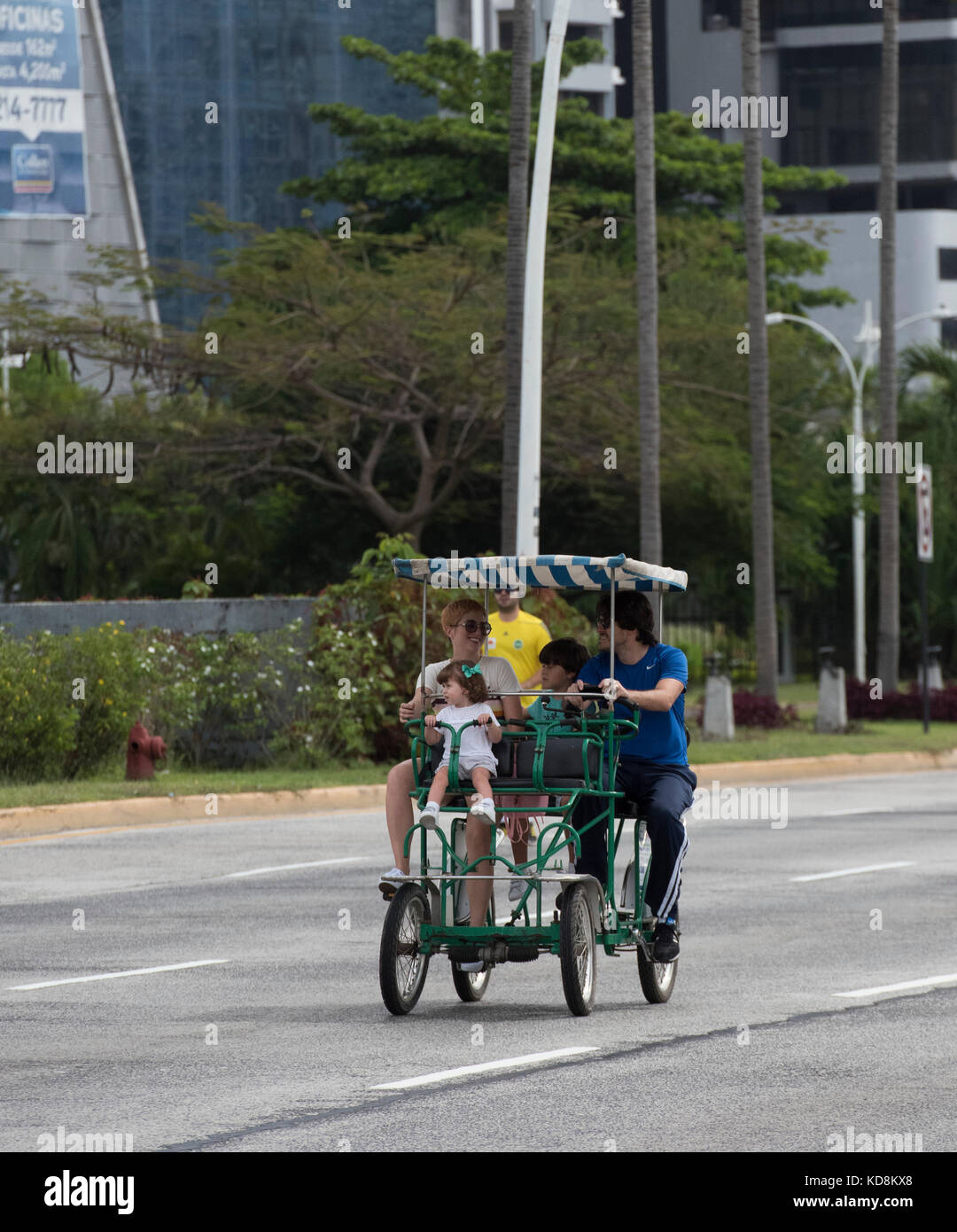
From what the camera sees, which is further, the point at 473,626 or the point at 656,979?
the point at 473,626

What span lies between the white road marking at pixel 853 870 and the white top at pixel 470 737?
6309 millimetres

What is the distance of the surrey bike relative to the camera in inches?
392

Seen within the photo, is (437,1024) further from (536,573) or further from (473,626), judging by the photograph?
(536,573)

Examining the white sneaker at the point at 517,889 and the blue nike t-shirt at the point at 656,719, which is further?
the blue nike t-shirt at the point at 656,719

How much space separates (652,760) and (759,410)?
2325 cm

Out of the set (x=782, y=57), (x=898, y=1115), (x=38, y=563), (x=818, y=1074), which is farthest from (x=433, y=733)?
(x=782, y=57)

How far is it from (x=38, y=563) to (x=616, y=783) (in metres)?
29.8

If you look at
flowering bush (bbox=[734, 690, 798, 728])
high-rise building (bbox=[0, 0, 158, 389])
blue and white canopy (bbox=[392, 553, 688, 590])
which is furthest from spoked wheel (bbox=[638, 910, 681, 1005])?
high-rise building (bbox=[0, 0, 158, 389])

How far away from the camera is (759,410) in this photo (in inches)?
1305

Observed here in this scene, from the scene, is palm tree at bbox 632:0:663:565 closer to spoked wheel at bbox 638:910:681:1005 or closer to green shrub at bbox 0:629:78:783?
green shrub at bbox 0:629:78:783

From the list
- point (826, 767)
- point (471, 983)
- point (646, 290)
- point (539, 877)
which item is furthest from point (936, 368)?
point (539, 877)

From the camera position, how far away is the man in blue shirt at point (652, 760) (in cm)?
1030

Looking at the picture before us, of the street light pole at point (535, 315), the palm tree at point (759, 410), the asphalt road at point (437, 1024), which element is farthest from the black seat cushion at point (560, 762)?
the palm tree at point (759, 410)

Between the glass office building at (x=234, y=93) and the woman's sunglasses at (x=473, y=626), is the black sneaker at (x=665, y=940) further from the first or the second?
the glass office building at (x=234, y=93)
